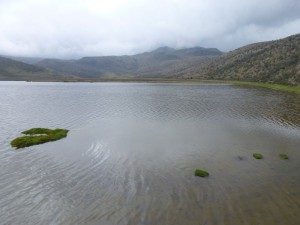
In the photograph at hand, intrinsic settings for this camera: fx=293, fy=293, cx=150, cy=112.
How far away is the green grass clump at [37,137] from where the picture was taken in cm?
3016

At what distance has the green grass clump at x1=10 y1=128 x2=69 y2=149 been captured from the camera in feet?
98.9

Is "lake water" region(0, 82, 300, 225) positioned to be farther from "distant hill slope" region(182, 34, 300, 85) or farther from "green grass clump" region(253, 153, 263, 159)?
"distant hill slope" region(182, 34, 300, 85)

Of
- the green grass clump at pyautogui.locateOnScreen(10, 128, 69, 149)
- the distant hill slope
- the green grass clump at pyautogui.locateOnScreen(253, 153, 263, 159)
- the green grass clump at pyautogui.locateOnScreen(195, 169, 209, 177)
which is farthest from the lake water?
the distant hill slope

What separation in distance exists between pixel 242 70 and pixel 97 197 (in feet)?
602

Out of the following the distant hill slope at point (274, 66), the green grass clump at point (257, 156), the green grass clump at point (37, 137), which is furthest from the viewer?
the distant hill slope at point (274, 66)

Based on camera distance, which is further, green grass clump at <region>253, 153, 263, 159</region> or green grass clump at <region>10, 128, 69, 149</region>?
green grass clump at <region>10, 128, 69, 149</region>

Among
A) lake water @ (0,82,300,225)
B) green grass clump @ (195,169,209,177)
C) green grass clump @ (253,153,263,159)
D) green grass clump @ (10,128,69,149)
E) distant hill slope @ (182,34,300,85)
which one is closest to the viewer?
lake water @ (0,82,300,225)

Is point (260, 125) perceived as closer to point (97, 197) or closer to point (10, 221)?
point (97, 197)

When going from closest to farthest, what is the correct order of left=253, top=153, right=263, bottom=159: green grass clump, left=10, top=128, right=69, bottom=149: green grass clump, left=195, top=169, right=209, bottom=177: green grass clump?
left=195, top=169, right=209, bottom=177: green grass clump, left=253, top=153, right=263, bottom=159: green grass clump, left=10, top=128, right=69, bottom=149: green grass clump

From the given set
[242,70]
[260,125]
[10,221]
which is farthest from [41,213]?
[242,70]

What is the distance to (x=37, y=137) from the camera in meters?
32.3

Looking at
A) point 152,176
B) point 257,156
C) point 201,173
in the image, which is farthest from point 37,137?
point 257,156

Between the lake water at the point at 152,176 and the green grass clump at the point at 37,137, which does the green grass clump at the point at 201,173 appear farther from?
the green grass clump at the point at 37,137

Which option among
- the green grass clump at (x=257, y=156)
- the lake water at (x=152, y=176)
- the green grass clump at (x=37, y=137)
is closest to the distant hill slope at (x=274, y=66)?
the lake water at (x=152, y=176)
